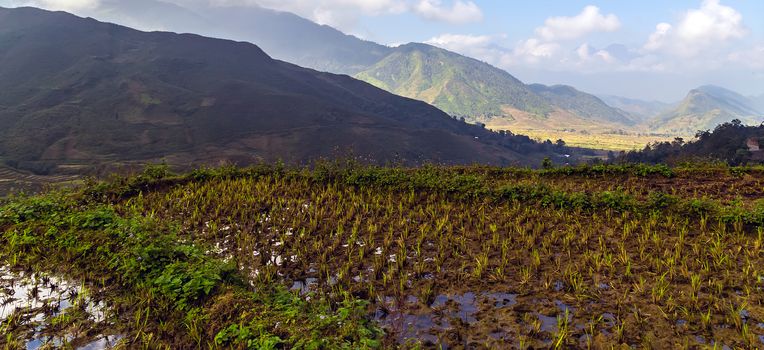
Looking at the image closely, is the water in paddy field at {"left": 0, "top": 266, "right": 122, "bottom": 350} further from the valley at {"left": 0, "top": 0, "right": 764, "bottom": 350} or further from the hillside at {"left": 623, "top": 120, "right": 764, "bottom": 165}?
the hillside at {"left": 623, "top": 120, "right": 764, "bottom": 165}

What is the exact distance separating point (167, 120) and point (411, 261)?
148404 millimetres

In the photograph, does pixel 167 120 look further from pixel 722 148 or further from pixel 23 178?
pixel 722 148

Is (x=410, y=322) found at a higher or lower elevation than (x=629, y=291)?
lower

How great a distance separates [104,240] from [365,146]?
121487mm

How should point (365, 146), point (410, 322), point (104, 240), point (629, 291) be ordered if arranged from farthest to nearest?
point (365, 146) < point (104, 240) < point (629, 291) < point (410, 322)

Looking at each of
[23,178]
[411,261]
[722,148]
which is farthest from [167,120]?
[722,148]

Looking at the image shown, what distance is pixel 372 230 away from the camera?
1008 cm

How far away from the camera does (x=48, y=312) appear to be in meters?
6.25

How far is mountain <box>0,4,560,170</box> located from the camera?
110m

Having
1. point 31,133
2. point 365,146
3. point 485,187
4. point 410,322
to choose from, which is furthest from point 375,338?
point 31,133

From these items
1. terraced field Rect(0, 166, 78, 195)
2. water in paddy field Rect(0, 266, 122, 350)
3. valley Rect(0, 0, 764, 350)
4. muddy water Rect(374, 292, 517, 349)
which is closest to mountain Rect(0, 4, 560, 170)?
terraced field Rect(0, 166, 78, 195)

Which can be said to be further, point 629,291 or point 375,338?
point 629,291

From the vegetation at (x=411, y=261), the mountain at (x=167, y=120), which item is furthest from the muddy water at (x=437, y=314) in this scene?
the mountain at (x=167, y=120)

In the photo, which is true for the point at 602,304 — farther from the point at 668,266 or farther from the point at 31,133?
the point at 31,133
